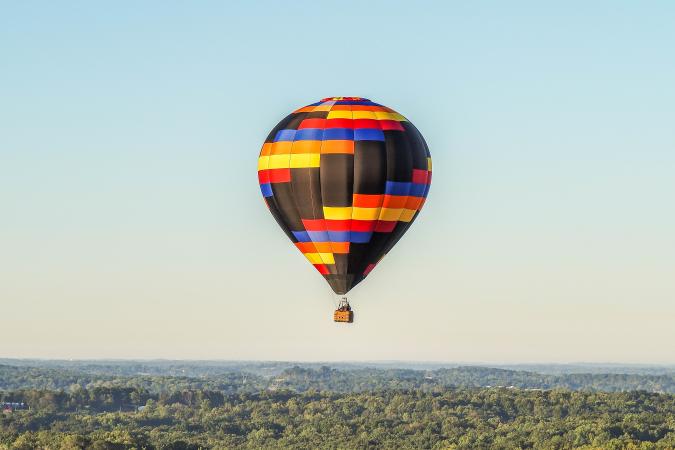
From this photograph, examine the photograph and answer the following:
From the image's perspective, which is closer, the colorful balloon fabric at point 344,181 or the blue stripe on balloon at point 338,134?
the colorful balloon fabric at point 344,181

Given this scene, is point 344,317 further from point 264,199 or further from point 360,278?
point 264,199

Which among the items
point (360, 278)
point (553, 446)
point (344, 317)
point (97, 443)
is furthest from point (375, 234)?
→ point (553, 446)

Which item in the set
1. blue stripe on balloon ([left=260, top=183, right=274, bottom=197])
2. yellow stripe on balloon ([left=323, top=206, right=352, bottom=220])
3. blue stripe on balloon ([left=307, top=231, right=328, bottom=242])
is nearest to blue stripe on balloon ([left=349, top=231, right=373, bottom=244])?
yellow stripe on balloon ([left=323, top=206, right=352, bottom=220])

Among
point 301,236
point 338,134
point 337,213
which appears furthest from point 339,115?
point 301,236

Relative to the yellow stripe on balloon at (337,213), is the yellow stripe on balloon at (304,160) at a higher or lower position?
higher

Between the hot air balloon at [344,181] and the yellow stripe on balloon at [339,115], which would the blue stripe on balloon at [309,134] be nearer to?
the hot air balloon at [344,181]

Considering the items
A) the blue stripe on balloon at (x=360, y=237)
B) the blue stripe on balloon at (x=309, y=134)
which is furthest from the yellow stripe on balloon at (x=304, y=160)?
the blue stripe on balloon at (x=360, y=237)
